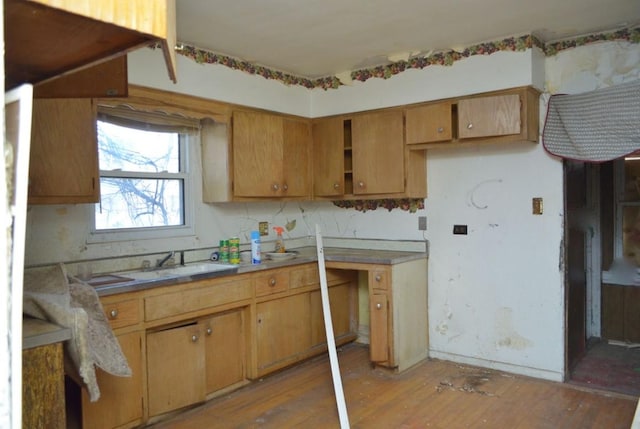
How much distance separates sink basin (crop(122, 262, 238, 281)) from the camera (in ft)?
9.38

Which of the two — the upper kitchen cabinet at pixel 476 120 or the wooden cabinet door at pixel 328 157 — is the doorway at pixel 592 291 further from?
the wooden cabinet door at pixel 328 157

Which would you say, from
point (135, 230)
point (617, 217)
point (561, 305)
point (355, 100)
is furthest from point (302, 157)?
point (617, 217)

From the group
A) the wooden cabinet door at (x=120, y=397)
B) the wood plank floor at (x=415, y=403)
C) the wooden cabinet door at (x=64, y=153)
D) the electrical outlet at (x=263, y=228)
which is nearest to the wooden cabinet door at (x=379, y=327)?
the wood plank floor at (x=415, y=403)

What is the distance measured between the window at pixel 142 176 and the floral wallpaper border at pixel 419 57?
0.51 m

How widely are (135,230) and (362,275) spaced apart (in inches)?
80.3

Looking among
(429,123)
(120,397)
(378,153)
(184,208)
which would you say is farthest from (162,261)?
(429,123)

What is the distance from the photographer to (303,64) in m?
3.78

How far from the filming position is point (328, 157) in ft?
13.4

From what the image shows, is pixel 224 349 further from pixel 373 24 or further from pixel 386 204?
pixel 373 24

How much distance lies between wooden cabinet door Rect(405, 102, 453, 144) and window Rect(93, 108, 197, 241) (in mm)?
1652

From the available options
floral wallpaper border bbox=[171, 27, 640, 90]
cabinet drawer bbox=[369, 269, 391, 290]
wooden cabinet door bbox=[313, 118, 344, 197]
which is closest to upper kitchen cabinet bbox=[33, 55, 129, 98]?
floral wallpaper border bbox=[171, 27, 640, 90]

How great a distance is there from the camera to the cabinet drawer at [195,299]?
2.69m

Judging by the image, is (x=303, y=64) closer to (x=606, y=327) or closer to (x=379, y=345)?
(x=379, y=345)

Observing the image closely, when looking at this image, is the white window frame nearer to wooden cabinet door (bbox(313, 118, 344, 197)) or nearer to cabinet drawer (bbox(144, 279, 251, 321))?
cabinet drawer (bbox(144, 279, 251, 321))
